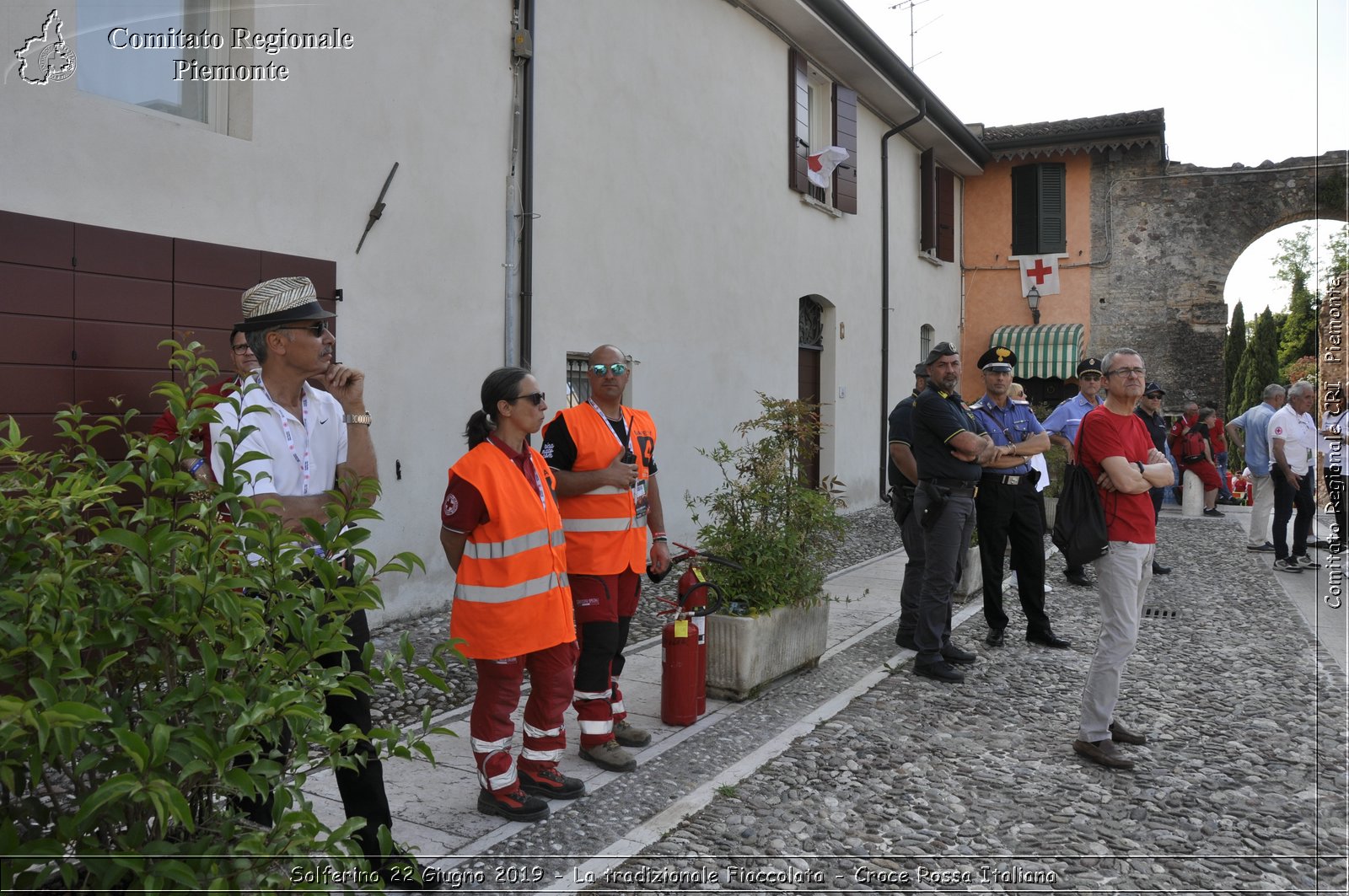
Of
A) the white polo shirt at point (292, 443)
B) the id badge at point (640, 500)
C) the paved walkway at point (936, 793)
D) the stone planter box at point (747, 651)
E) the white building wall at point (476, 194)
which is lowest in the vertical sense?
the paved walkway at point (936, 793)

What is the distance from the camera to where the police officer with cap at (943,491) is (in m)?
5.97

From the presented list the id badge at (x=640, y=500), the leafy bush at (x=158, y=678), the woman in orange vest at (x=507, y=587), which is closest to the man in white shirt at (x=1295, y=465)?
the id badge at (x=640, y=500)

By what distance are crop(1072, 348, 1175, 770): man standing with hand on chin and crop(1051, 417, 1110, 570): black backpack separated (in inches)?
1.7

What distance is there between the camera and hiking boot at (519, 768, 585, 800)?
12.8 feet

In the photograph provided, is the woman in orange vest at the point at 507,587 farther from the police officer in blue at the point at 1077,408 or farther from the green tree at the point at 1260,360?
the green tree at the point at 1260,360

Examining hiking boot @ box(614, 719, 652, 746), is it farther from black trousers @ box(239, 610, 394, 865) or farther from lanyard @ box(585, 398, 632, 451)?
black trousers @ box(239, 610, 394, 865)

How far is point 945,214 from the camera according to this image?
19.1 metres

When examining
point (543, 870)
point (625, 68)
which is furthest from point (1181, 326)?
point (543, 870)

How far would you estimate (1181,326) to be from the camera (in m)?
19.3

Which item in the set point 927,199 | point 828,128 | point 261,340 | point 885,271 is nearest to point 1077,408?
point 828,128

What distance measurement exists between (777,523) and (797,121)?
8.80 meters

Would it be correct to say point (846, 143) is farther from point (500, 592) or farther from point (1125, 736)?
point (500, 592)

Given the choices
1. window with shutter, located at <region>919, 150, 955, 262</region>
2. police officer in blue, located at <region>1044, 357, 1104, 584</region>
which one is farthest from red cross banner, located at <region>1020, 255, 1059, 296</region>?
police officer in blue, located at <region>1044, 357, 1104, 584</region>

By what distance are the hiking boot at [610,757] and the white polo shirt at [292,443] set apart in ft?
5.97
